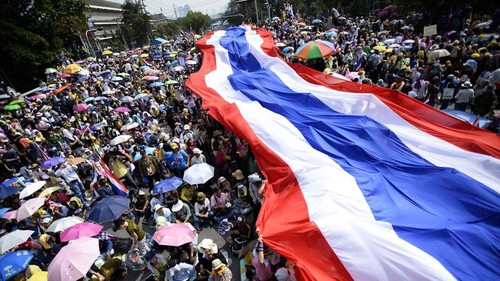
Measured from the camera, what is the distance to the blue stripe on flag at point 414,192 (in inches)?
124

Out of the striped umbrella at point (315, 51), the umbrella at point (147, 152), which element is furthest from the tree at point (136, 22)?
the umbrella at point (147, 152)

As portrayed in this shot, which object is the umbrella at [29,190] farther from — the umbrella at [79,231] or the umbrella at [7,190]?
the umbrella at [79,231]

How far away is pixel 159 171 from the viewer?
779cm

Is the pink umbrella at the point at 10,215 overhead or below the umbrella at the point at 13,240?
below

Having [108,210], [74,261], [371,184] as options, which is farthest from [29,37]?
[371,184]

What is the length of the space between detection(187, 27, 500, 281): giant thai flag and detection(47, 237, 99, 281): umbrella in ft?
9.14

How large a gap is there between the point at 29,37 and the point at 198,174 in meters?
22.6

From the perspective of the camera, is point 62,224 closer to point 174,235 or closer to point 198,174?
point 174,235

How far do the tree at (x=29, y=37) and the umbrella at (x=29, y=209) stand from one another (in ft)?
64.7

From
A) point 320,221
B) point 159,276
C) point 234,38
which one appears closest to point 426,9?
point 234,38

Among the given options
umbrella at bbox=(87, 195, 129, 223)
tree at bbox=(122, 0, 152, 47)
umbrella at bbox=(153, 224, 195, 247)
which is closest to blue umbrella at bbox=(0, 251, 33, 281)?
umbrella at bbox=(87, 195, 129, 223)

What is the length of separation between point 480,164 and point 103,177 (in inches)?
308

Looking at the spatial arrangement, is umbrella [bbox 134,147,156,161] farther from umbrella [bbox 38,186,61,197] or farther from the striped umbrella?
the striped umbrella

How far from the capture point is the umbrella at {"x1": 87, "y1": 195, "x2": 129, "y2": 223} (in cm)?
561
